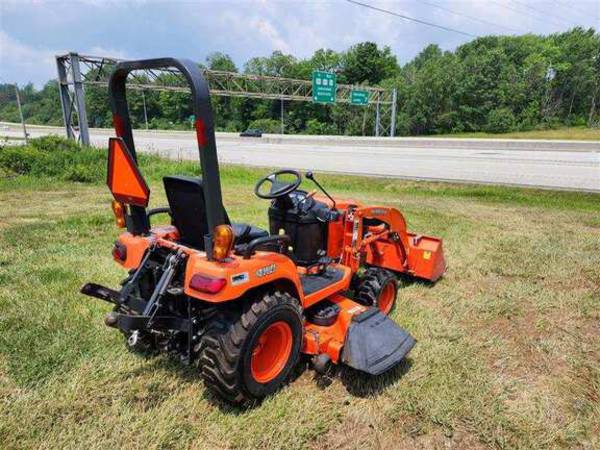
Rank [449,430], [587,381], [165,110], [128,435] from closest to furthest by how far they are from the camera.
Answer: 1. [128,435]
2. [449,430]
3. [587,381]
4. [165,110]

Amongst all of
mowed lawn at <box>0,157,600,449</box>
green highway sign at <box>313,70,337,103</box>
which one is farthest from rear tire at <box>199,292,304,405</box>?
green highway sign at <box>313,70,337,103</box>

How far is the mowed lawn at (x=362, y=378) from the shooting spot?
241 centimetres

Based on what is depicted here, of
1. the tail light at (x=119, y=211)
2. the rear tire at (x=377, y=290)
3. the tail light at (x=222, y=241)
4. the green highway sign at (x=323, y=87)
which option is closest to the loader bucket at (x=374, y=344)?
the rear tire at (x=377, y=290)

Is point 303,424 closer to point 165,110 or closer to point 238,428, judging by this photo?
point 238,428

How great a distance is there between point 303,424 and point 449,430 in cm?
87

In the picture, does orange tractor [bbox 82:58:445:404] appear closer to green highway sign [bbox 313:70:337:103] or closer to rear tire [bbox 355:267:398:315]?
rear tire [bbox 355:267:398:315]

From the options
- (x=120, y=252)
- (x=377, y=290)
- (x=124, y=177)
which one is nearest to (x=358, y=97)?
(x=377, y=290)

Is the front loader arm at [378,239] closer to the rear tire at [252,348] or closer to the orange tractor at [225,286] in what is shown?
the orange tractor at [225,286]

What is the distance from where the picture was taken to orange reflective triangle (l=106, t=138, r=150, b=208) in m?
2.41

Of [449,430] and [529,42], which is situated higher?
[529,42]

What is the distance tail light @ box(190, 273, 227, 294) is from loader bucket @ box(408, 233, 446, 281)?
2852 millimetres

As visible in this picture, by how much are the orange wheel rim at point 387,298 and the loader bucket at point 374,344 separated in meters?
0.80

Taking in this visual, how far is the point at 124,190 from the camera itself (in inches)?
101

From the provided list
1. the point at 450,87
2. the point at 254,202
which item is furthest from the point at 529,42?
the point at 254,202
